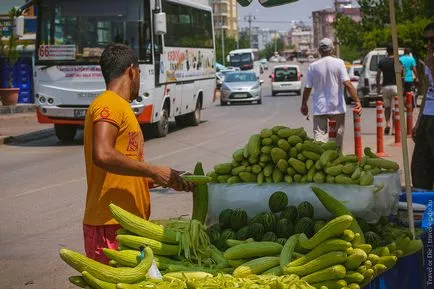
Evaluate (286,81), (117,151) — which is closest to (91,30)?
(117,151)

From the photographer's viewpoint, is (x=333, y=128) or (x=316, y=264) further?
(x=333, y=128)

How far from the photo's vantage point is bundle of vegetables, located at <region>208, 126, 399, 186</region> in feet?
18.1

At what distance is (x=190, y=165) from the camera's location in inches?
658

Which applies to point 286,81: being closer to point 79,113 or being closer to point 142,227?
point 79,113

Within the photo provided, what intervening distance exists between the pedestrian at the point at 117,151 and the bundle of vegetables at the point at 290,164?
565mm

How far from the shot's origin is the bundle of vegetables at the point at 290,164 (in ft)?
18.1

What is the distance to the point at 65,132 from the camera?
921 inches

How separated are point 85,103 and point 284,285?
17.1 m

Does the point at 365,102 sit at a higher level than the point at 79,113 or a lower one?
lower

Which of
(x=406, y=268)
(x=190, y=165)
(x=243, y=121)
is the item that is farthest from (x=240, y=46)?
(x=406, y=268)

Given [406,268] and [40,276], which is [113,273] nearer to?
[406,268]

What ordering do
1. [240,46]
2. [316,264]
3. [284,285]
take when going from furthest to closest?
[240,46]
[316,264]
[284,285]

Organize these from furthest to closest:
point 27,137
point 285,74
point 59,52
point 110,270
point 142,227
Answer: point 285,74
point 27,137
point 59,52
point 142,227
point 110,270

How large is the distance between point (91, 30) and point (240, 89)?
23625 millimetres
